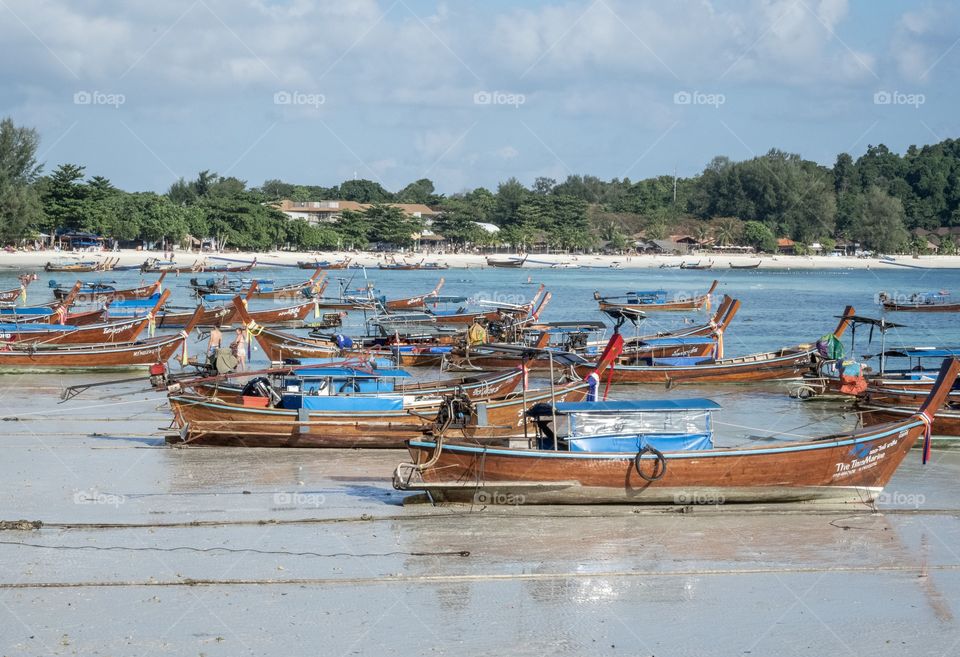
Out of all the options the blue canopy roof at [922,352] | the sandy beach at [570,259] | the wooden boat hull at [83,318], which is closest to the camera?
the blue canopy roof at [922,352]

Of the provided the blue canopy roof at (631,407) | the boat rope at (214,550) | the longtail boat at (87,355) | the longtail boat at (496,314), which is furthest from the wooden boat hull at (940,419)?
the longtail boat at (496,314)

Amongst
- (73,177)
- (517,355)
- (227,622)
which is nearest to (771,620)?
(227,622)

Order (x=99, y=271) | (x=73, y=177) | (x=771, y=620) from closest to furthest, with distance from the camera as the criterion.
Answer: (x=771, y=620) → (x=99, y=271) → (x=73, y=177)

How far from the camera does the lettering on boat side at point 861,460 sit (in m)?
15.1

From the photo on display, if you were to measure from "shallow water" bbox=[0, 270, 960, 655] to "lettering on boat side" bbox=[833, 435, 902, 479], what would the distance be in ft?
1.67

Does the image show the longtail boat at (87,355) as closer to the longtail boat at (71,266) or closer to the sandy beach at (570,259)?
the longtail boat at (71,266)

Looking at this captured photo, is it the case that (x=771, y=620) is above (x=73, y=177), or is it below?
below

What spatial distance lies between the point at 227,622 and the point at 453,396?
7717mm

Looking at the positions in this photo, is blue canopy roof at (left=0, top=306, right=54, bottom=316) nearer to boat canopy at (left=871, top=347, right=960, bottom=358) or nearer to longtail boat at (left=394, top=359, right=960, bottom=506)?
boat canopy at (left=871, top=347, right=960, bottom=358)

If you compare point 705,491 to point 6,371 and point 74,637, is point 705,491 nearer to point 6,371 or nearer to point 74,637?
point 74,637

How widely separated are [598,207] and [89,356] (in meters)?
141

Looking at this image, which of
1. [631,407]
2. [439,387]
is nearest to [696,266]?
[439,387]

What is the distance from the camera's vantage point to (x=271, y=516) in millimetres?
14047

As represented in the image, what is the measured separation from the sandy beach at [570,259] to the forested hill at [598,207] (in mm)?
2976
